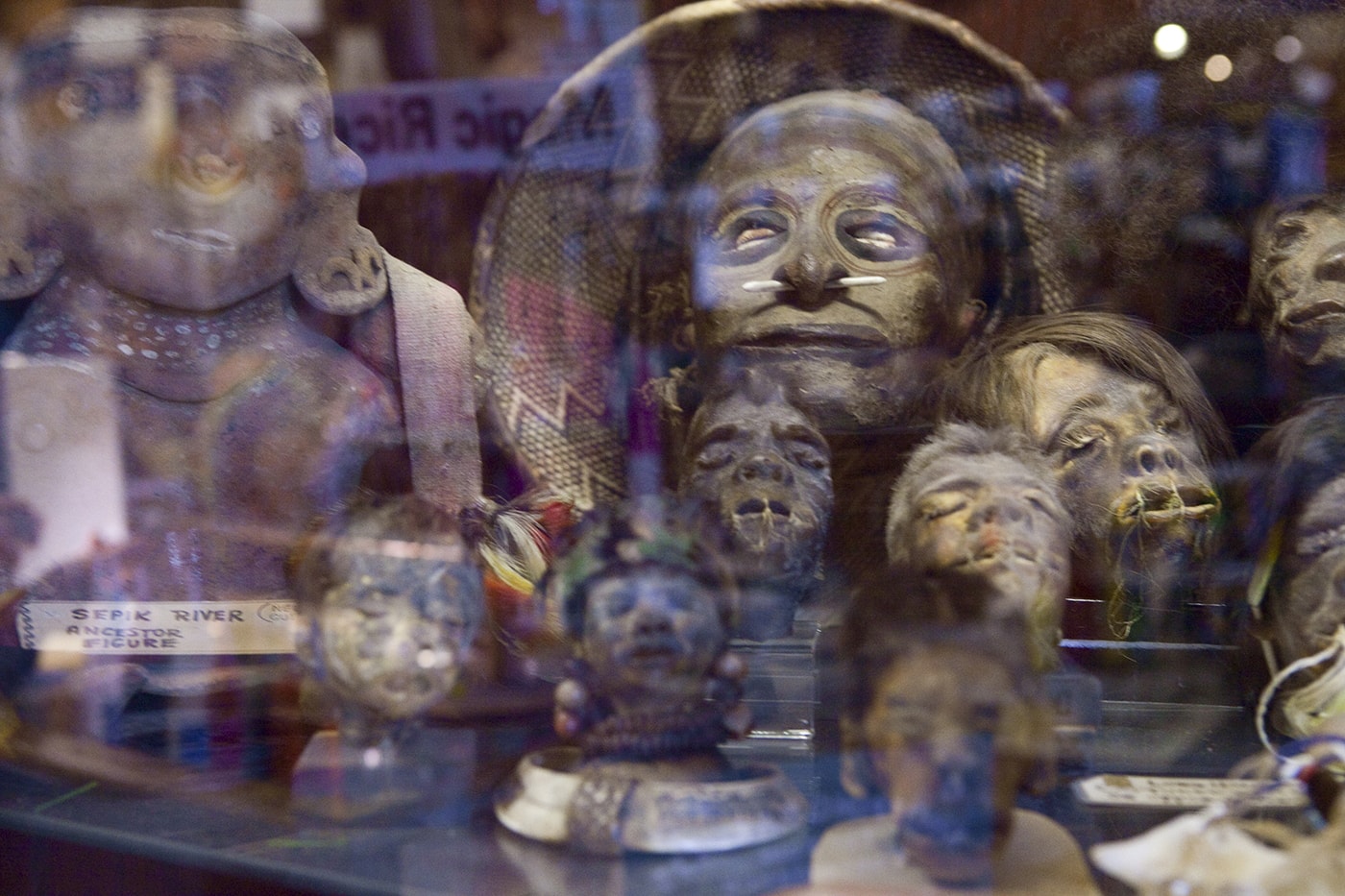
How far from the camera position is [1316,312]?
160 centimetres

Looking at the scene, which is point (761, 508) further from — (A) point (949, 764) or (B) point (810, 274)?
(A) point (949, 764)

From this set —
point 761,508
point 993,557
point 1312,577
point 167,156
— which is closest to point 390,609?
point 761,508

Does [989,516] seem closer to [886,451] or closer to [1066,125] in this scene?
[886,451]

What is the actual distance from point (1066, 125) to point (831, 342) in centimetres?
54

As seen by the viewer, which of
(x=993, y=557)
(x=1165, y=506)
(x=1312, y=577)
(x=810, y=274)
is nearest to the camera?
(x=993, y=557)

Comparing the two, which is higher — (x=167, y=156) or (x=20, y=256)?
(x=167, y=156)

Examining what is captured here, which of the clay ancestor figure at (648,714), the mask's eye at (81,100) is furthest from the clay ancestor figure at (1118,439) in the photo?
the mask's eye at (81,100)

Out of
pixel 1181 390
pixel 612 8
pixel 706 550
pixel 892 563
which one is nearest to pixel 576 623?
pixel 706 550

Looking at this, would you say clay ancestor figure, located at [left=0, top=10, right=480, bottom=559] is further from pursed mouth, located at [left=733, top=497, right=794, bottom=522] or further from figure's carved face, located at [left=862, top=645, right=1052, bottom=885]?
figure's carved face, located at [left=862, top=645, right=1052, bottom=885]

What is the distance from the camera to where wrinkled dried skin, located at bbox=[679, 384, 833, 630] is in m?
1.48

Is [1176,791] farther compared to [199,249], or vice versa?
[199,249]

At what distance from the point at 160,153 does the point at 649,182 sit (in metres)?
0.78

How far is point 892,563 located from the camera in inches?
53.2

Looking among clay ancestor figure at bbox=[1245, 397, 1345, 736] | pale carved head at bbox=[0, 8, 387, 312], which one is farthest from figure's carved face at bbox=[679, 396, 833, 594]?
pale carved head at bbox=[0, 8, 387, 312]
